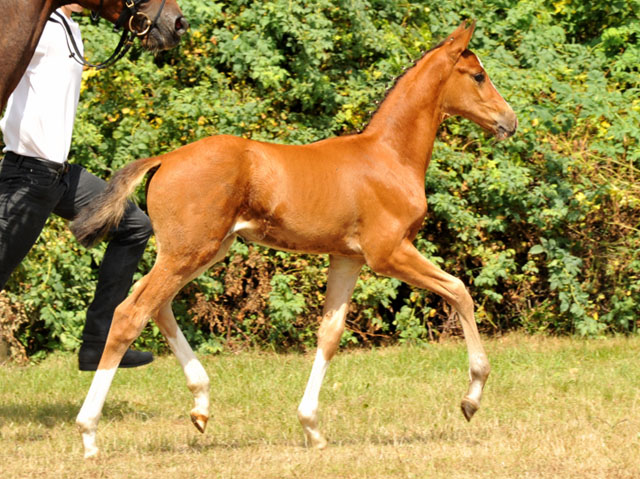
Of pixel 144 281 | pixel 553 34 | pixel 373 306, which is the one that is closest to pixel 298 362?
pixel 373 306

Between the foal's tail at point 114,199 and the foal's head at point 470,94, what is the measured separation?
1.88m

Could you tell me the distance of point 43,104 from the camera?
544cm

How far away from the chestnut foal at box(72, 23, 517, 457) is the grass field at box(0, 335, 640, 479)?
326 millimetres

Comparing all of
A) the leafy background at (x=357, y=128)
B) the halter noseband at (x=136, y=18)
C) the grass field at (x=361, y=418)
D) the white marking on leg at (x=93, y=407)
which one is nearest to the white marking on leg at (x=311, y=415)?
the grass field at (x=361, y=418)

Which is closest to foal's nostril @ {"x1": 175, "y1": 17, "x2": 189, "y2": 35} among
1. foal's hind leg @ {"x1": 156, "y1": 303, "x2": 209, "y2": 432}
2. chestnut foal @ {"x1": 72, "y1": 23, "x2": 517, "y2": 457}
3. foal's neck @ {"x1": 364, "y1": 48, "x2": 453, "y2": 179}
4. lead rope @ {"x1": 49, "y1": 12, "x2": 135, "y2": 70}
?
lead rope @ {"x1": 49, "y1": 12, "x2": 135, "y2": 70}

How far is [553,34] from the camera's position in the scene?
9.35 m

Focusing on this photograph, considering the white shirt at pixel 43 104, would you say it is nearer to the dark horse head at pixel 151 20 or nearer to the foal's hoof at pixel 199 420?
the dark horse head at pixel 151 20

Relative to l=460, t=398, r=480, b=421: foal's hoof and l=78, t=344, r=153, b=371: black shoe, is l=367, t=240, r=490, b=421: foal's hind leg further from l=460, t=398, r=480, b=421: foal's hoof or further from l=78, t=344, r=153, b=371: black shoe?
l=78, t=344, r=153, b=371: black shoe

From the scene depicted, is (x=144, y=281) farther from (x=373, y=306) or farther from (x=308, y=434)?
(x=373, y=306)

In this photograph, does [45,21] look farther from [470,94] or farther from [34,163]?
[470,94]

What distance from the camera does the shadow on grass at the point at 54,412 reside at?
637cm

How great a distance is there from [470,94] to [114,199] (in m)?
2.27

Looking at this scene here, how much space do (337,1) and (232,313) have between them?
301 cm

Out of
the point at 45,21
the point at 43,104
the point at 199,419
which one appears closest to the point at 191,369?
the point at 199,419
